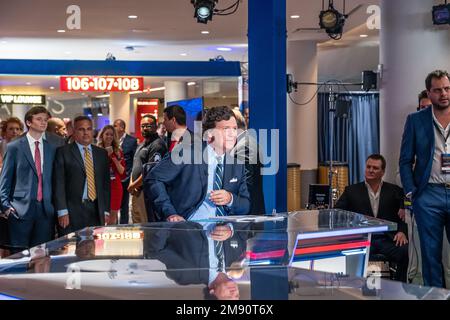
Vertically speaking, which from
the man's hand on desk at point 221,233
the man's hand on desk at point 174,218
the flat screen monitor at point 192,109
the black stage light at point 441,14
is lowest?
the man's hand on desk at point 174,218

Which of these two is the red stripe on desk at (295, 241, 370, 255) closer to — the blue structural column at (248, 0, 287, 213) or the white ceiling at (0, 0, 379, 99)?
the blue structural column at (248, 0, 287, 213)

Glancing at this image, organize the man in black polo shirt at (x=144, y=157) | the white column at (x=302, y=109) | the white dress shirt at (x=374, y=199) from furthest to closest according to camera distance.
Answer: the white column at (x=302, y=109) < the man in black polo shirt at (x=144, y=157) < the white dress shirt at (x=374, y=199)

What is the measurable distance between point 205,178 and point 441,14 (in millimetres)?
3409

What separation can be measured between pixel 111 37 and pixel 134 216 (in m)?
5.38

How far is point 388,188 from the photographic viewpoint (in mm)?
6051

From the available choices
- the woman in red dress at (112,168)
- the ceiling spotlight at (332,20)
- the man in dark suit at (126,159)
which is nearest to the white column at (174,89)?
the man in dark suit at (126,159)

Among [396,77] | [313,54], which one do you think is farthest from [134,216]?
[313,54]

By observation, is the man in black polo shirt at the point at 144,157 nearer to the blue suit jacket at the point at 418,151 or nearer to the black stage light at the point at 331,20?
the black stage light at the point at 331,20

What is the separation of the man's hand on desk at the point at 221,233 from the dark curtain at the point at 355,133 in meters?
11.4

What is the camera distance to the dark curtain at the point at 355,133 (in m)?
14.7

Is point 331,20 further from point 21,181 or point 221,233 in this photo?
point 221,233

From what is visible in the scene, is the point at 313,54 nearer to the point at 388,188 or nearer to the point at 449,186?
the point at 388,188

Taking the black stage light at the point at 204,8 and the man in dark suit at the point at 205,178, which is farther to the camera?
the black stage light at the point at 204,8

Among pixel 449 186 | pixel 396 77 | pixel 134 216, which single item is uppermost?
pixel 396 77
